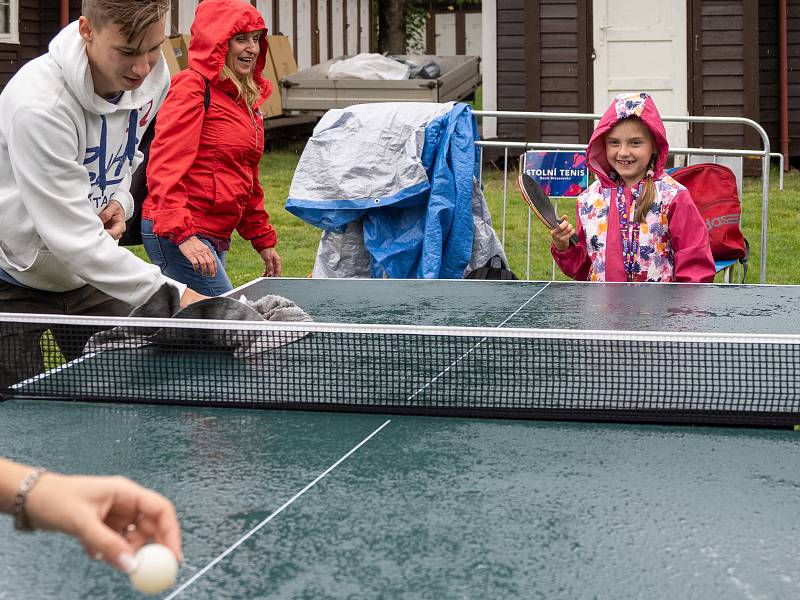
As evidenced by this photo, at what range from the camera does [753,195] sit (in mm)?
13461

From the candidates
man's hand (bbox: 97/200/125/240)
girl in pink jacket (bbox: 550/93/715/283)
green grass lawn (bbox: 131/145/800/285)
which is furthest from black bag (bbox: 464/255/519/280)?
man's hand (bbox: 97/200/125/240)

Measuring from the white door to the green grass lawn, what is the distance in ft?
5.00

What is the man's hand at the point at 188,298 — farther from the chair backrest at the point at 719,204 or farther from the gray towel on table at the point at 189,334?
the chair backrest at the point at 719,204

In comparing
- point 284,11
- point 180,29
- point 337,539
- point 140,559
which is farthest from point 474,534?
point 284,11

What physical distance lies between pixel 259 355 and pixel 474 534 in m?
A: 1.54

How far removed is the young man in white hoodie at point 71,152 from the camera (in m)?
3.07

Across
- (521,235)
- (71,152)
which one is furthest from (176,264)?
(521,235)

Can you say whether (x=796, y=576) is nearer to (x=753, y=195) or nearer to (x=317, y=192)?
(x=317, y=192)

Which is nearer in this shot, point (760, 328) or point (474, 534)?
point (474, 534)

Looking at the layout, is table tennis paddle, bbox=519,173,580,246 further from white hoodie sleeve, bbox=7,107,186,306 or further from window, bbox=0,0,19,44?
window, bbox=0,0,19,44

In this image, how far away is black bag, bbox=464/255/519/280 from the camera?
688 centimetres

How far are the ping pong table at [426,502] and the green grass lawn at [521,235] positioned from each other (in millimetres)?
7367

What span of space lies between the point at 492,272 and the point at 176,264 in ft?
8.47

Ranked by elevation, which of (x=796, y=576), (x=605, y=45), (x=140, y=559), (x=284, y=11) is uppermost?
(x=284, y=11)
